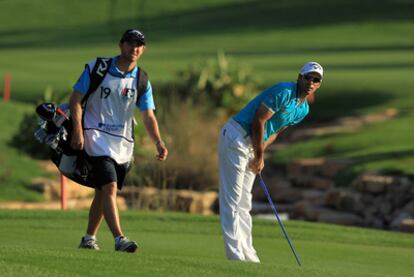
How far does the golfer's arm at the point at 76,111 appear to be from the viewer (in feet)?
29.5

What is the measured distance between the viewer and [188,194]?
18.8 metres

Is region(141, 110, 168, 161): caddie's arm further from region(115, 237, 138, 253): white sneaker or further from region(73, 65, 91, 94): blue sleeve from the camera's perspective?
region(115, 237, 138, 253): white sneaker

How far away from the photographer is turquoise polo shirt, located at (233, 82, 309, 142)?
9391 millimetres

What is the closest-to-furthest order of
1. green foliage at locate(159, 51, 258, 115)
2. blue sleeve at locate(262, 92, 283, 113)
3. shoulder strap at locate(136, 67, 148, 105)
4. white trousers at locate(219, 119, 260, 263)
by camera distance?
shoulder strap at locate(136, 67, 148, 105)
blue sleeve at locate(262, 92, 283, 113)
white trousers at locate(219, 119, 260, 263)
green foliage at locate(159, 51, 258, 115)

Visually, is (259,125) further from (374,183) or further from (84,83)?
(374,183)

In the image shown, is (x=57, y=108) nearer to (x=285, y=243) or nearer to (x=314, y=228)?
(x=285, y=243)

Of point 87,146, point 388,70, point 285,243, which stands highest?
point 388,70

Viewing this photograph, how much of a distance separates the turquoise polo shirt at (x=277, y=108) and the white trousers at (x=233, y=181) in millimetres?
98

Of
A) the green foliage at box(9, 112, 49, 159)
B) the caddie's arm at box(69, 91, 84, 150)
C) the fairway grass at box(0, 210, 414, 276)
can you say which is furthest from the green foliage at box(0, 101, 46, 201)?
the caddie's arm at box(69, 91, 84, 150)

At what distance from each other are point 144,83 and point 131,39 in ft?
1.22

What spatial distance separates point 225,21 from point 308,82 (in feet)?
193

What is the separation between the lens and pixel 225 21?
67.9 m

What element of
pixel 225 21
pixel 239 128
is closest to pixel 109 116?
pixel 239 128

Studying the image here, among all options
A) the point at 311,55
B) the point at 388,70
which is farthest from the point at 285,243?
the point at 311,55
